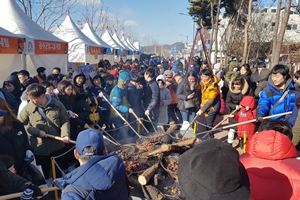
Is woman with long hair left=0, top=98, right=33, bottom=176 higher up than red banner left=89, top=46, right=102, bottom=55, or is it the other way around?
red banner left=89, top=46, right=102, bottom=55

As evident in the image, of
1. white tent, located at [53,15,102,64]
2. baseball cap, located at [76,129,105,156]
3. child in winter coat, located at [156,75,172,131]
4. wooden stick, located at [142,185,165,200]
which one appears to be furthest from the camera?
white tent, located at [53,15,102,64]

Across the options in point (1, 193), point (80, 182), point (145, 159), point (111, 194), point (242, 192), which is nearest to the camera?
point (242, 192)

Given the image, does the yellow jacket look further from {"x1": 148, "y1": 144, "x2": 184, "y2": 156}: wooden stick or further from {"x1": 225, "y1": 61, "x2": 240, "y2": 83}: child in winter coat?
{"x1": 225, "y1": 61, "x2": 240, "y2": 83}: child in winter coat

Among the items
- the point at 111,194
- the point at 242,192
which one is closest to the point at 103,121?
the point at 111,194

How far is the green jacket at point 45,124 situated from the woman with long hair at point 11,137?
52 centimetres

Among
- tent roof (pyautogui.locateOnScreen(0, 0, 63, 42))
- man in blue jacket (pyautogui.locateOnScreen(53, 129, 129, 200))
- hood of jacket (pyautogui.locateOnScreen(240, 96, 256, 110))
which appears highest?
tent roof (pyautogui.locateOnScreen(0, 0, 63, 42))

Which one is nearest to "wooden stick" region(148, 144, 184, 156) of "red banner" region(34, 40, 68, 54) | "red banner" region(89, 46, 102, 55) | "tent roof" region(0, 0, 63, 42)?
"red banner" region(34, 40, 68, 54)

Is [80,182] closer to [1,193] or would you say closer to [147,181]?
[1,193]

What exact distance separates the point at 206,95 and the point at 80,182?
4.34 m

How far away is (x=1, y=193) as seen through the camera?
2.47 m

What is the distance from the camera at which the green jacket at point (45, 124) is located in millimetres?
3478

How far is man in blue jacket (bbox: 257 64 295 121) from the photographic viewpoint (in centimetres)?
395

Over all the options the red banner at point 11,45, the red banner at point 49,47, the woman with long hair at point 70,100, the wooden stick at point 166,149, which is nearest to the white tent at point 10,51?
the red banner at point 11,45

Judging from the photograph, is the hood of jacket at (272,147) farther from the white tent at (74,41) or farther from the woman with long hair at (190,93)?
the white tent at (74,41)
